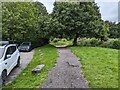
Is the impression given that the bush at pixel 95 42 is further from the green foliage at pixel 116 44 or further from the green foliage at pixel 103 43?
the green foliage at pixel 116 44

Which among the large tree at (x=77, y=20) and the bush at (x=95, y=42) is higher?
the large tree at (x=77, y=20)

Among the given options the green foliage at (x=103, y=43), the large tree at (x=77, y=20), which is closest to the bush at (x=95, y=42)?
the green foliage at (x=103, y=43)

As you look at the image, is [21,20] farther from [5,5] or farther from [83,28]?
[83,28]

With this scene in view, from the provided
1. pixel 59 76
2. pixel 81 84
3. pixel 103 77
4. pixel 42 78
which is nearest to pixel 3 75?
pixel 42 78

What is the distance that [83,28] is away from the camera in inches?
1038

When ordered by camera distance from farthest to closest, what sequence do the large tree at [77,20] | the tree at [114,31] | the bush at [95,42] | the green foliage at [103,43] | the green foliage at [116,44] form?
the tree at [114,31] < the bush at [95,42] < the green foliage at [103,43] < the green foliage at [116,44] < the large tree at [77,20]

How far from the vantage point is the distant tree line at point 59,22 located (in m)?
25.0

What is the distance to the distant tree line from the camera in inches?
982

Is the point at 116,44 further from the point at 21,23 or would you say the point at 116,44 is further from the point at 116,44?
the point at 21,23

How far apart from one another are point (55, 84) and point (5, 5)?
60.9ft

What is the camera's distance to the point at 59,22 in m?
26.8

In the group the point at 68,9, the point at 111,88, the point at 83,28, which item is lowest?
the point at 111,88

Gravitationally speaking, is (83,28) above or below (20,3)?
below

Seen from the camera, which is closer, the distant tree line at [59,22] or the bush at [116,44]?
the distant tree line at [59,22]
